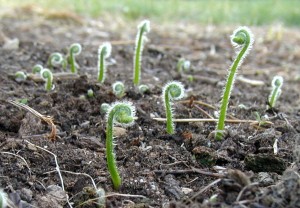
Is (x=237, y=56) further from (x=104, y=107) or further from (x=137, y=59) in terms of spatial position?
(x=137, y=59)

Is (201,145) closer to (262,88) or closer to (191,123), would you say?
(191,123)

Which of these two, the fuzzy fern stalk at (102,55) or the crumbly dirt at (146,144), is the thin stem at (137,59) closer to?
the crumbly dirt at (146,144)

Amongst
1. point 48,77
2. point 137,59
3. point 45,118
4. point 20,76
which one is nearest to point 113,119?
point 45,118

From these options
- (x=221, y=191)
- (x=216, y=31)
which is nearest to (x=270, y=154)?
(x=221, y=191)

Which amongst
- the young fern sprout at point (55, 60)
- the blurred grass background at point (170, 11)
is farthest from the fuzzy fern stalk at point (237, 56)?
the blurred grass background at point (170, 11)

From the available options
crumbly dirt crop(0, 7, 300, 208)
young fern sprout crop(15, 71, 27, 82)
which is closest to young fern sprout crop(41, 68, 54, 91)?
crumbly dirt crop(0, 7, 300, 208)

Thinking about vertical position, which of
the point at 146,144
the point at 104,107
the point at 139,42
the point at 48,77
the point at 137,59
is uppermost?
the point at 139,42
